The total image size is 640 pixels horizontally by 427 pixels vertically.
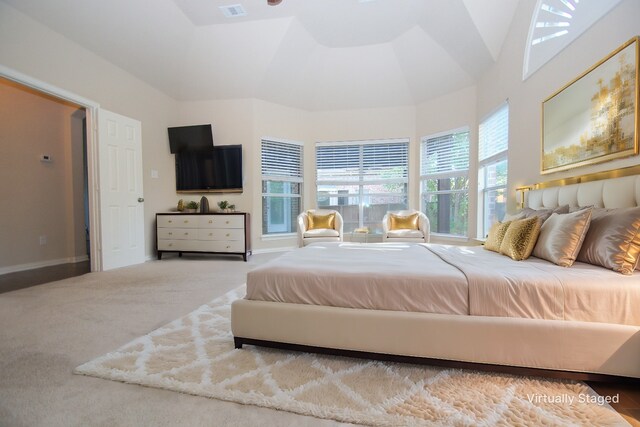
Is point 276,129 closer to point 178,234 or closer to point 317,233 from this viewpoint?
point 317,233

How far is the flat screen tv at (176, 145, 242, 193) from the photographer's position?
523 cm

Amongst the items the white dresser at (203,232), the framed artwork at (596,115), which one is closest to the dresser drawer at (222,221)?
the white dresser at (203,232)

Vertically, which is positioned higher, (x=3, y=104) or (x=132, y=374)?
(x=3, y=104)

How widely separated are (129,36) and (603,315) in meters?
5.63

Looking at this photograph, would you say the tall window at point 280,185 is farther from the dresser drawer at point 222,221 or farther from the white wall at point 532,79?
the white wall at point 532,79

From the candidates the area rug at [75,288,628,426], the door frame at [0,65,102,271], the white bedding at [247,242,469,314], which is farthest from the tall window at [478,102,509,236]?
the door frame at [0,65,102,271]

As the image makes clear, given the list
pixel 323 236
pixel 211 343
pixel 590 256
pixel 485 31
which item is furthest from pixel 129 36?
pixel 590 256

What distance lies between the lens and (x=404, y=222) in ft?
16.0

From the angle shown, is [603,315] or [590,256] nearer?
[603,315]

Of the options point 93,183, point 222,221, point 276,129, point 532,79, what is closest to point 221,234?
point 222,221

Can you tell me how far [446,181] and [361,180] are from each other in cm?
169

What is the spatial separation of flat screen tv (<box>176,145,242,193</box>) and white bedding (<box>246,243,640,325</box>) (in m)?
3.79

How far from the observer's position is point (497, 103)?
12.9 ft

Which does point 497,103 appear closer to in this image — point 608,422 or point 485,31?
point 485,31
